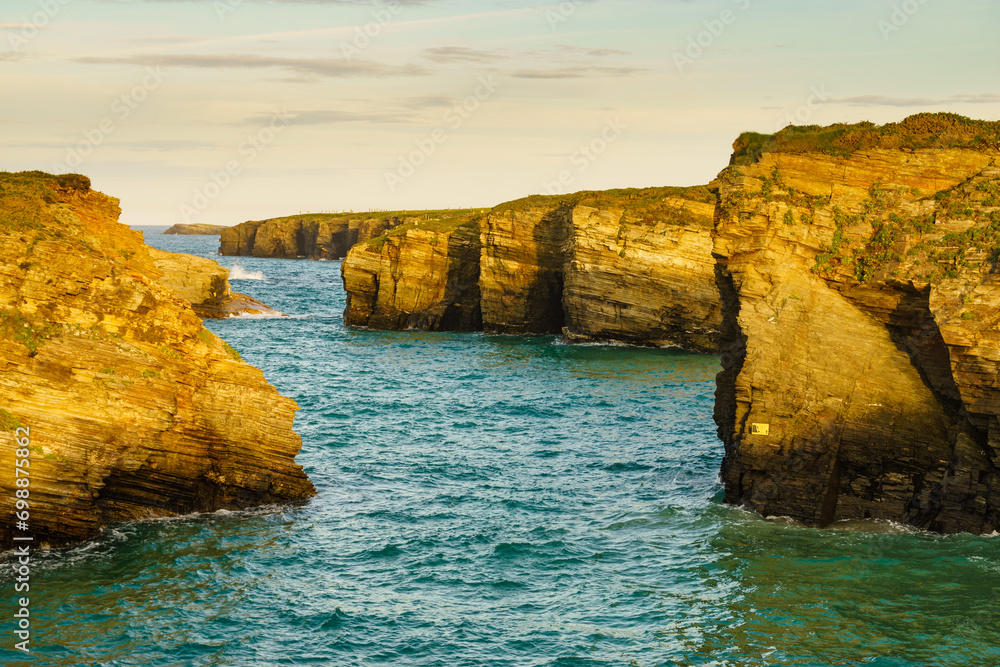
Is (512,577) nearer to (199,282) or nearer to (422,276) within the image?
(422,276)

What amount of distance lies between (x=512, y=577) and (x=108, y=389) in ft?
37.8

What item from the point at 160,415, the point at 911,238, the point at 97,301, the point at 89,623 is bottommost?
the point at 89,623

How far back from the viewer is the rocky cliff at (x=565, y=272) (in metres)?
58.3

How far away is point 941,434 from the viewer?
968 inches

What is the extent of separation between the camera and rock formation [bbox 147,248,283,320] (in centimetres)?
7219

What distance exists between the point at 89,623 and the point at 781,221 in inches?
822

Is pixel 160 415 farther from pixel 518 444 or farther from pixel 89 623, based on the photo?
pixel 518 444

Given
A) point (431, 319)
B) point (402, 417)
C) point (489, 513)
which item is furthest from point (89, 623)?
point (431, 319)

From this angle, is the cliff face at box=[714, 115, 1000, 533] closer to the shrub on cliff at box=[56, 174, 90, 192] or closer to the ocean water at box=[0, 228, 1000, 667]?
the ocean water at box=[0, 228, 1000, 667]

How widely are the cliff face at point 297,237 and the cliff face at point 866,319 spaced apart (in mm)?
137854

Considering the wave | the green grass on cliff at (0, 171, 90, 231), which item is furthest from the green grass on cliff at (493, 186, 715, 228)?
the wave

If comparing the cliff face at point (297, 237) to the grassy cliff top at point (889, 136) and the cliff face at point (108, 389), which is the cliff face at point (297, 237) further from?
the grassy cliff top at point (889, 136)

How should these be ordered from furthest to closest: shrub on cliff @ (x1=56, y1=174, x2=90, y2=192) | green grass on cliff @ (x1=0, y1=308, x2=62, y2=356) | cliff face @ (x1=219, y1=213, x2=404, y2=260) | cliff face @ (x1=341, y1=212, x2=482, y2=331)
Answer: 1. cliff face @ (x1=219, y1=213, x2=404, y2=260)
2. cliff face @ (x1=341, y1=212, x2=482, y2=331)
3. shrub on cliff @ (x1=56, y1=174, x2=90, y2=192)
4. green grass on cliff @ (x1=0, y1=308, x2=62, y2=356)

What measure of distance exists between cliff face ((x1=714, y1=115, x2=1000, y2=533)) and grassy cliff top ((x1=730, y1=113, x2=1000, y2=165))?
0.04 m
